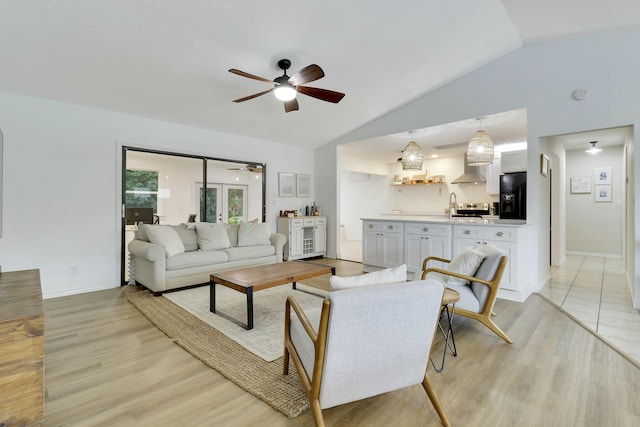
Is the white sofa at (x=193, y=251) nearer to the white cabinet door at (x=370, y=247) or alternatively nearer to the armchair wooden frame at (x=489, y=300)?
the white cabinet door at (x=370, y=247)

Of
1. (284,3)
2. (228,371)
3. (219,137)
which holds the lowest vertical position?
(228,371)

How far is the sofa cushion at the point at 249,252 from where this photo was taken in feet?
15.2

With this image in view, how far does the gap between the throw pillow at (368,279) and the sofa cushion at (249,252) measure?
10.5ft

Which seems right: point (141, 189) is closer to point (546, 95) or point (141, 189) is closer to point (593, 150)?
point (546, 95)

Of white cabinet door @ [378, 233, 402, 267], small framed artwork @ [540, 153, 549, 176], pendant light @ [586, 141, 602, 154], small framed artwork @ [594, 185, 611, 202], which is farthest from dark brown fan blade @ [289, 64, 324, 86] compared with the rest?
small framed artwork @ [594, 185, 611, 202]

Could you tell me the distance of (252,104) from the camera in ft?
15.5

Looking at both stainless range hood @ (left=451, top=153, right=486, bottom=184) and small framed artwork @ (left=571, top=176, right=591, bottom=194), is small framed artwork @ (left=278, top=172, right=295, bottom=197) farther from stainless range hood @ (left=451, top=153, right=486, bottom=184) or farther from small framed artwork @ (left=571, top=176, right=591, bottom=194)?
small framed artwork @ (left=571, top=176, right=591, bottom=194)

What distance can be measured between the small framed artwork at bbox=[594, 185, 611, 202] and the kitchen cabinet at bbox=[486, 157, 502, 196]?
1972 mm

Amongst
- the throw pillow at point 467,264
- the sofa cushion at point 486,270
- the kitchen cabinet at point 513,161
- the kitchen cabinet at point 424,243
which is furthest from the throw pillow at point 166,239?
the kitchen cabinet at point 513,161

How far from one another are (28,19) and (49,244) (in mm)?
2537

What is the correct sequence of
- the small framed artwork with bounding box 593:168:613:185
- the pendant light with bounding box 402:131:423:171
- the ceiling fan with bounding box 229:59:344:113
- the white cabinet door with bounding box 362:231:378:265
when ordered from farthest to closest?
the small framed artwork with bounding box 593:168:613:185 < the white cabinet door with bounding box 362:231:378:265 < the pendant light with bounding box 402:131:423:171 < the ceiling fan with bounding box 229:59:344:113

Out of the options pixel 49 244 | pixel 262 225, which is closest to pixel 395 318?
pixel 262 225

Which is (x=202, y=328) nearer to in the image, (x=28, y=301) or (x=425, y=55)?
(x=28, y=301)

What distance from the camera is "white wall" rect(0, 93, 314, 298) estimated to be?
3.60 meters
